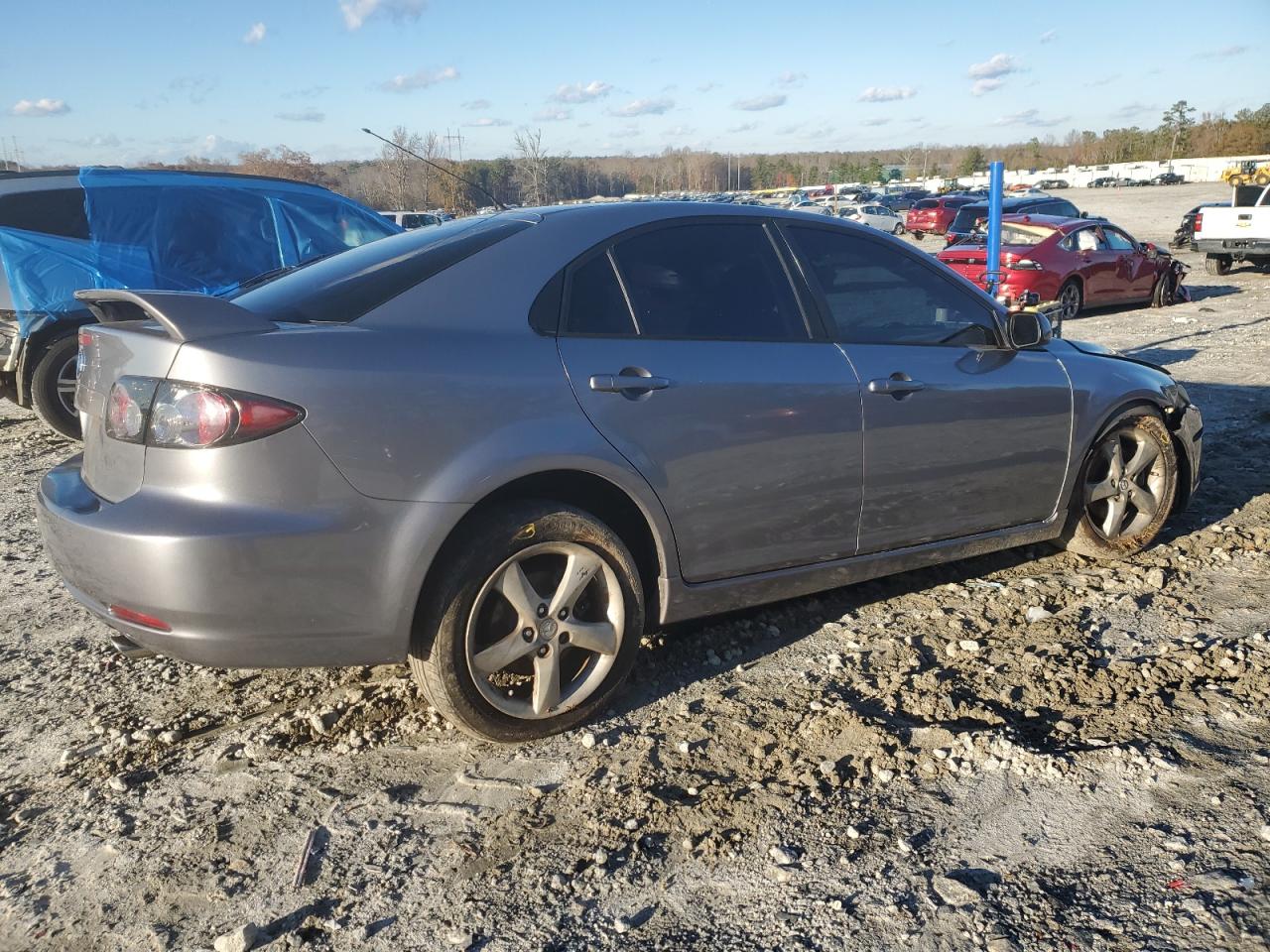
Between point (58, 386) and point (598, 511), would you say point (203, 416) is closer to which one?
point (598, 511)

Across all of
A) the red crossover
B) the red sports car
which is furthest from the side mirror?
the red crossover

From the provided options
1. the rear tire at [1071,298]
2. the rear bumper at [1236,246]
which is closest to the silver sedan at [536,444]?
the rear tire at [1071,298]

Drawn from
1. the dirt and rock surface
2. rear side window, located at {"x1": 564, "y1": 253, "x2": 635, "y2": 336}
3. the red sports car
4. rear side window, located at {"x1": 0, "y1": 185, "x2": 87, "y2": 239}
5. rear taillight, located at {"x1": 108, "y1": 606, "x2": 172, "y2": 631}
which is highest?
rear side window, located at {"x1": 0, "y1": 185, "x2": 87, "y2": 239}

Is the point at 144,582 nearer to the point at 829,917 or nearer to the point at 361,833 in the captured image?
the point at 361,833

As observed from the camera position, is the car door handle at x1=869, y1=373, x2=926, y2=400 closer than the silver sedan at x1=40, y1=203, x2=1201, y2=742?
No

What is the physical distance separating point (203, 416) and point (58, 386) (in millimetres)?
6056

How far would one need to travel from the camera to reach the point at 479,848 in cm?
264

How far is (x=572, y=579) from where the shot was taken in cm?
311

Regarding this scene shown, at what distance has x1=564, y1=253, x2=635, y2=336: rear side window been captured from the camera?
319 cm

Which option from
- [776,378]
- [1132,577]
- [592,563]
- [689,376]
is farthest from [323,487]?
[1132,577]

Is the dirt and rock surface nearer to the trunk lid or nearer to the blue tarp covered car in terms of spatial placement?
the trunk lid

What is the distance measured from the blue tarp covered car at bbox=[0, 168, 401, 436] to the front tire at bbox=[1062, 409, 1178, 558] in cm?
554

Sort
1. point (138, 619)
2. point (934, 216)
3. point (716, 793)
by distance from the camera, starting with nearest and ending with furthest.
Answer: point (138, 619)
point (716, 793)
point (934, 216)

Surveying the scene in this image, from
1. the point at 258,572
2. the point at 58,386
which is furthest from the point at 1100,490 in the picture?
the point at 58,386
